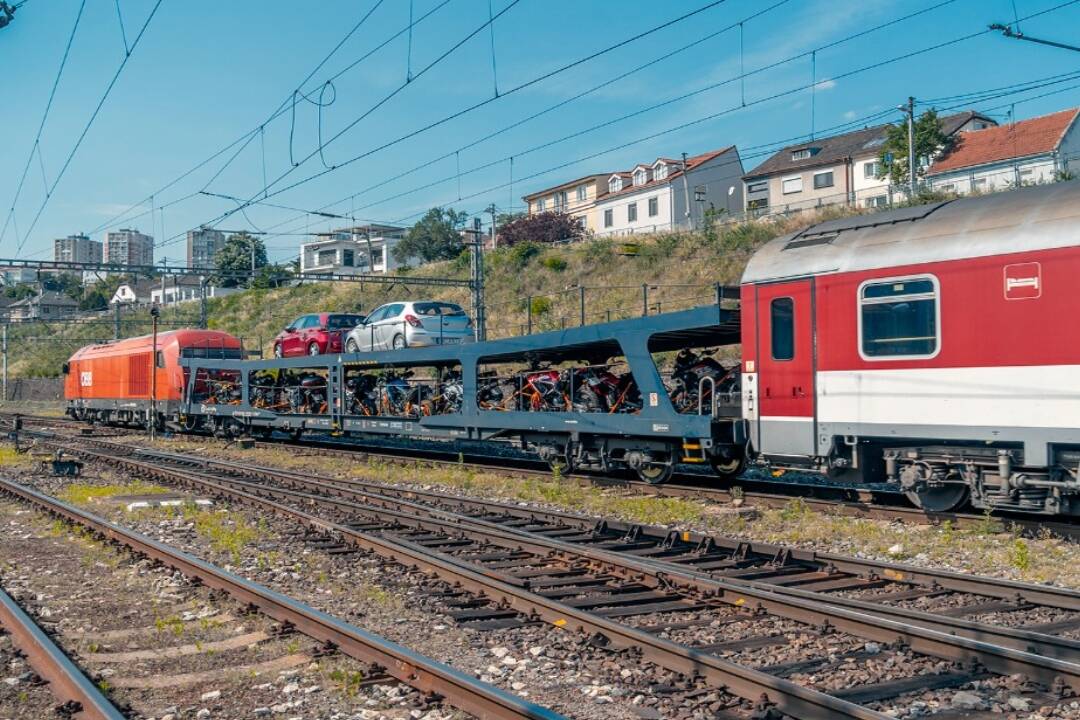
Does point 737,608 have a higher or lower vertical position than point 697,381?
lower

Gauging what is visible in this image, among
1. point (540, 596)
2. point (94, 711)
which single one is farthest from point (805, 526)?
point (94, 711)

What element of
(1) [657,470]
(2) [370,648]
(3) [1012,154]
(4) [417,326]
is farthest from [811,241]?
(3) [1012,154]

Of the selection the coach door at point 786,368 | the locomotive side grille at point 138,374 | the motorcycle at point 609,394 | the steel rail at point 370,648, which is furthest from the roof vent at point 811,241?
the locomotive side grille at point 138,374

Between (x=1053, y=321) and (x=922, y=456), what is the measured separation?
6.86 feet

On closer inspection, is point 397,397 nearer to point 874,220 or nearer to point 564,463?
point 564,463

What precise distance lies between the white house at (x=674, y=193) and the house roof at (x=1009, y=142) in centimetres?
1596

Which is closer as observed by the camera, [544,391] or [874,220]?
[874,220]

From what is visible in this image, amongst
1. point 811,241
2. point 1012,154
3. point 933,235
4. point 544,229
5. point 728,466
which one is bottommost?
point 728,466

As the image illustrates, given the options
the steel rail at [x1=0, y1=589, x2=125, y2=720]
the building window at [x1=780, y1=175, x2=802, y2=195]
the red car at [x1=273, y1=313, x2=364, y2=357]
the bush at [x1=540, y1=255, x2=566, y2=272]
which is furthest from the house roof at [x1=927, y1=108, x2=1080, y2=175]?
the steel rail at [x1=0, y1=589, x2=125, y2=720]

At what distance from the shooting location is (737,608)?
766 centimetres

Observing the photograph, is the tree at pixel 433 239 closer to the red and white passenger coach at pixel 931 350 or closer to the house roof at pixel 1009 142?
the house roof at pixel 1009 142

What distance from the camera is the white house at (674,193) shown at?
6975 centimetres

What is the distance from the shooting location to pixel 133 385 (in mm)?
32625

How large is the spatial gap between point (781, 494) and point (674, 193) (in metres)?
58.2
